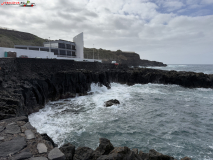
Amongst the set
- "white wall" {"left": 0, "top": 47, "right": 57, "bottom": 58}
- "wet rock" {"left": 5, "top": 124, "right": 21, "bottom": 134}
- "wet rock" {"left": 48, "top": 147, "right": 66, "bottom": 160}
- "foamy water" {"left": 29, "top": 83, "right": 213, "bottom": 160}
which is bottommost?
"foamy water" {"left": 29, "top": 83, "right": 213, "bottom": 160}

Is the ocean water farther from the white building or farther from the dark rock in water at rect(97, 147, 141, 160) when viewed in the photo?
the white building

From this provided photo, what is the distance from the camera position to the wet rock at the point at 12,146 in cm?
370


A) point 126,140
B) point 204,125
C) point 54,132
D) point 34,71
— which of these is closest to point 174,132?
point 204,125

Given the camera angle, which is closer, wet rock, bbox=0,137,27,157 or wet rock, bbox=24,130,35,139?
wet rock, bbox=0,137,27,157

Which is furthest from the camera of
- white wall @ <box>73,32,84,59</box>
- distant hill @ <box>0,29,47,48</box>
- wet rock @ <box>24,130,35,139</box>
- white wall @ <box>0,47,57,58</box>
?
distant hill @ <box>0,29,47,48</box>

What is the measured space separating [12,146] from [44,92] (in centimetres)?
1669

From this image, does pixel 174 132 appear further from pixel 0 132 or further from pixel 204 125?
pixel 0 132

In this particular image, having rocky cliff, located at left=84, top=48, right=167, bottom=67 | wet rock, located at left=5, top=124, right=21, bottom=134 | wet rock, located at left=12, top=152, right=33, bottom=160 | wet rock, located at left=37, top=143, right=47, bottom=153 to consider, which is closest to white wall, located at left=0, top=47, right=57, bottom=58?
wet rock, located at left=5, top=124, right=21, bottom=134

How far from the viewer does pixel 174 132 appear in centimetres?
1156

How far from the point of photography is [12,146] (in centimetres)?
395

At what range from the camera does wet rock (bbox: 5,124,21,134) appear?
4.72 meters

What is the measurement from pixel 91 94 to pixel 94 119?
38.7 ft

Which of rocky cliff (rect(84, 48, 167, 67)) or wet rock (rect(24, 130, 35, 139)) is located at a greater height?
rocky cliff (rect(84, 48, 167, 67))

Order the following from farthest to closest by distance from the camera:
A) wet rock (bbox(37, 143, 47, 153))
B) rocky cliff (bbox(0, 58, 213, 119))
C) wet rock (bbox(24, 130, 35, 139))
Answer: rocky cliff (bbox(0, 58, 213, 119))
wet rock (bbox(24, 130, 35, 139))
wet rock (bbox(37, 143, 47, 153))
